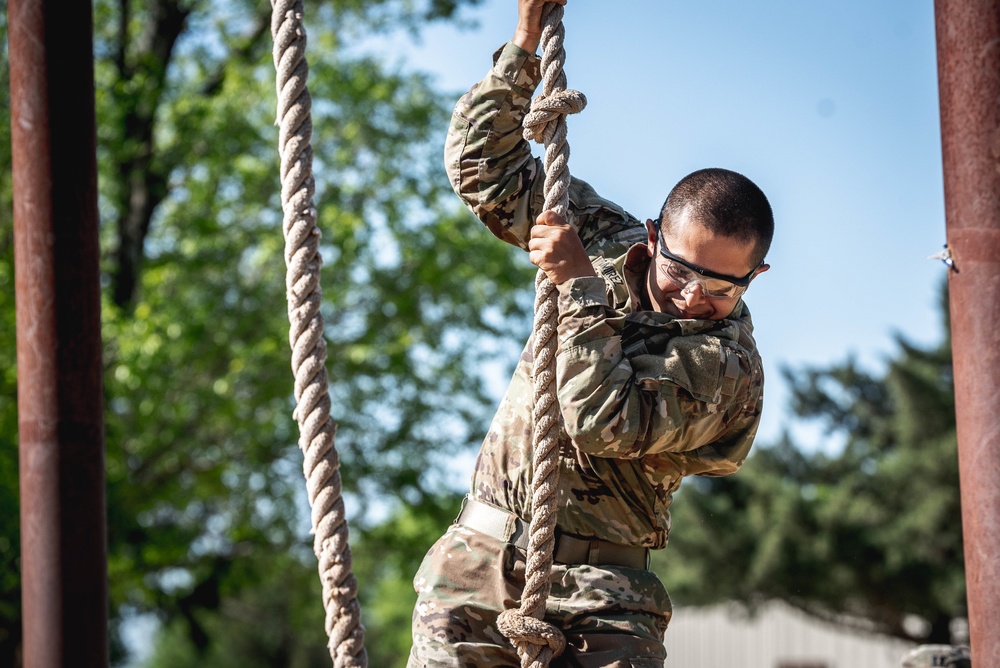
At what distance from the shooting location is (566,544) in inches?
104

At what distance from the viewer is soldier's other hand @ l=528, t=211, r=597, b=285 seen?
2.43 metres

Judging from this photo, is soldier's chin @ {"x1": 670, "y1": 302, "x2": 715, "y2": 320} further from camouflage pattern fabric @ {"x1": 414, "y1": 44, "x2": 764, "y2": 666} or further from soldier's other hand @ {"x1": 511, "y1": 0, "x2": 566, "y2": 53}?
soldier's other hand @ {"x1": 511, "y1": 0, "x2": 566, "y2": 53}

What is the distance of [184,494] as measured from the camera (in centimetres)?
1266

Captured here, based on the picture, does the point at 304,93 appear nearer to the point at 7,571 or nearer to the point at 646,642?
the point at 646,642

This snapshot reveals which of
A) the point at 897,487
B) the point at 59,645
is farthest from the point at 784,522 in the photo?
the point at 59,645

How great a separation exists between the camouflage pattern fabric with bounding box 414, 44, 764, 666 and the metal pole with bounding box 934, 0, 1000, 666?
45 cm

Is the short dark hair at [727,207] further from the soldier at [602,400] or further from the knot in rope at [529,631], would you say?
the knot in rope at [529,631]

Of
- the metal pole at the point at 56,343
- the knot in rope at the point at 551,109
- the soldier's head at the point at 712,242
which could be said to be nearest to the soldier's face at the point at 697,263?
the soldier's head at the point at 712,242

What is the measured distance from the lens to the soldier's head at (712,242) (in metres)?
2.47

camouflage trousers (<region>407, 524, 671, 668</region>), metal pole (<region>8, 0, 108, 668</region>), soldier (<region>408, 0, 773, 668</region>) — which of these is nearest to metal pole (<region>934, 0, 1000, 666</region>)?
soldier (<region>408, 0, 773, 668</region>)

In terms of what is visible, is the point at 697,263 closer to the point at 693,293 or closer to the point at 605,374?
the point at 693,293

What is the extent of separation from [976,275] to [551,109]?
3.22 ft

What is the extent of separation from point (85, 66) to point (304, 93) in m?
1.19

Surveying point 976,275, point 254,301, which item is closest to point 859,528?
point 254,301
